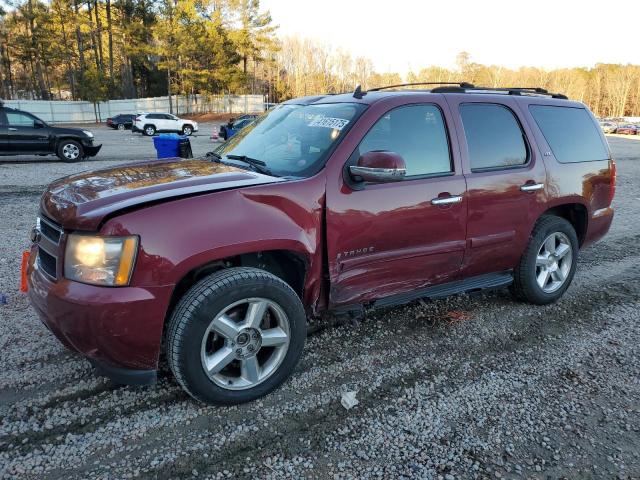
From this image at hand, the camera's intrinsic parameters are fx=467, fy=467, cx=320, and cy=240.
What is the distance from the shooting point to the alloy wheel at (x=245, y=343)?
8.63 ft

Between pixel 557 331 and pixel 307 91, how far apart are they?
67275 millimetres

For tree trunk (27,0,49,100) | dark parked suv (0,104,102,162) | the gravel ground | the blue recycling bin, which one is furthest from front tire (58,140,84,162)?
tree trunk (27,0,49,100)

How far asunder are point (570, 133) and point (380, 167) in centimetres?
252

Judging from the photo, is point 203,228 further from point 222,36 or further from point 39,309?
point 222,36

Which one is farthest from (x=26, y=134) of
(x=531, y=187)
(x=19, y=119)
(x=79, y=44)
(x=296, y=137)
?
(x=79, y=44)

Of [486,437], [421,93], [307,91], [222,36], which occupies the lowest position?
[486,437]

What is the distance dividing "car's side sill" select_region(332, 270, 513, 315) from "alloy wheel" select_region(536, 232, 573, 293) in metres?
0.33

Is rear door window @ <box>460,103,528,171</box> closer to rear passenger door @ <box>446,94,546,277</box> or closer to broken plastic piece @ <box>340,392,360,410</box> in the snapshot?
rear passenger door @ <box>446,94,546,277</box>

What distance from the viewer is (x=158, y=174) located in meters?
3.09

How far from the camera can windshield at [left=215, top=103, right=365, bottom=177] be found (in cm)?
311

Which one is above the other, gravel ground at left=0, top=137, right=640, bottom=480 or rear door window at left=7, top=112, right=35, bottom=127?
rear door window at left=7, top=112, right=35, bottom=127

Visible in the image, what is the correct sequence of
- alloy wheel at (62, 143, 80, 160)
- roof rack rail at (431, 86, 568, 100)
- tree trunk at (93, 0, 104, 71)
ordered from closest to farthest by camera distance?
1. roof rack rail at (431, 86, 568, 100)
2. alloy wheel at (62, 143, 80, 160)
3. tree trunk at (93, 0, 104, 71)

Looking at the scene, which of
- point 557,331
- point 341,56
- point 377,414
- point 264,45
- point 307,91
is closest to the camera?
point 377,414

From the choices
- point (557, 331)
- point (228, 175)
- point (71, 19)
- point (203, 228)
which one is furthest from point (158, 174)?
point (71, 19)
